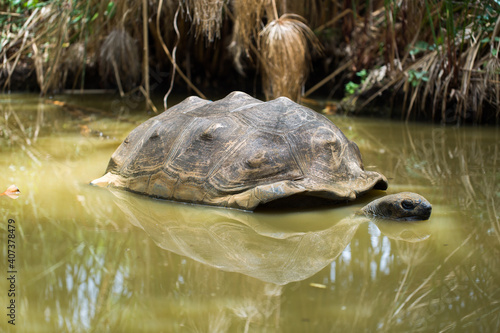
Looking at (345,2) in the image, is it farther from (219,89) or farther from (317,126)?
(317,126)

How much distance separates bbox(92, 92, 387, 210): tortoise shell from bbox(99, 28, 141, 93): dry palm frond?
3935mm

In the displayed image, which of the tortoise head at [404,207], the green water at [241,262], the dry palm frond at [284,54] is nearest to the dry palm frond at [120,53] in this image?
the dry palm frond at [284,54]

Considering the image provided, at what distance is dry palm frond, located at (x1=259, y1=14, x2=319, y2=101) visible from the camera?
5.57m

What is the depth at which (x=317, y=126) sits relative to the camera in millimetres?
3189

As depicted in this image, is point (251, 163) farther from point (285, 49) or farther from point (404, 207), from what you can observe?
point (285, 49)

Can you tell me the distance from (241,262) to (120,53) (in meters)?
5.64

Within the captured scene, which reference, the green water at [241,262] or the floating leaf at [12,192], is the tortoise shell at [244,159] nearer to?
the green water at [241,262]

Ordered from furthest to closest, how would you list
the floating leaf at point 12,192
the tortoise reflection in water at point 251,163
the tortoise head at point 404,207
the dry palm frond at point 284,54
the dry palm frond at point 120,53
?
the dry palm frond at point 120,53 < the dry palm frond at point 284,54 < the floating leaf at point 12,192 < the tortoise reflection in water at point 251,163 < the tortoise head at point 404,207

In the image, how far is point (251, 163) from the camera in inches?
116

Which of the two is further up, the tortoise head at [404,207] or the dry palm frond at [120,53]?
the dry palm frond at [120,53]

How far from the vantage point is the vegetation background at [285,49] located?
5.59 m

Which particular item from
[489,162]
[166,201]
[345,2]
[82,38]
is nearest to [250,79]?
[345,2]

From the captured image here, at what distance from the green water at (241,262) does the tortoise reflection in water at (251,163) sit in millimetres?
98

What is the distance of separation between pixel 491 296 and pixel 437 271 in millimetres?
258
